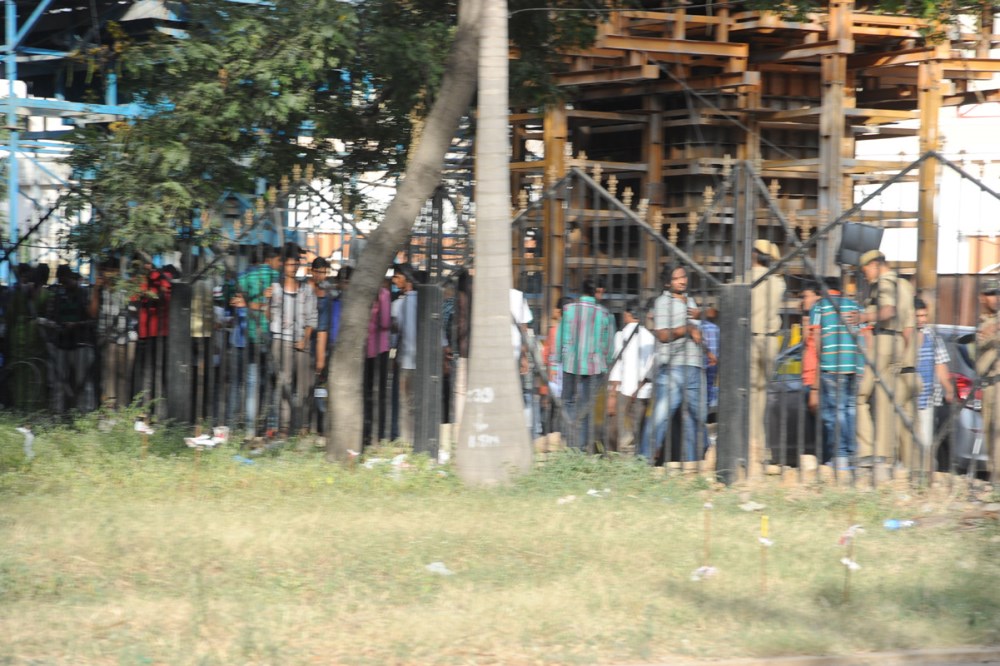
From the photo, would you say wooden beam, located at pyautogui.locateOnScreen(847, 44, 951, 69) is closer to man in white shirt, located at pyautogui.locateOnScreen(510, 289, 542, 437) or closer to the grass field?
man in white shirt, located at pyautogui.locateOnScreen(510, 289, 542, 437)

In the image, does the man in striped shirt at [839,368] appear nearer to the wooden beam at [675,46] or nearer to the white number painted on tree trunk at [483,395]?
the white number painted on tree trunk at [483,395]

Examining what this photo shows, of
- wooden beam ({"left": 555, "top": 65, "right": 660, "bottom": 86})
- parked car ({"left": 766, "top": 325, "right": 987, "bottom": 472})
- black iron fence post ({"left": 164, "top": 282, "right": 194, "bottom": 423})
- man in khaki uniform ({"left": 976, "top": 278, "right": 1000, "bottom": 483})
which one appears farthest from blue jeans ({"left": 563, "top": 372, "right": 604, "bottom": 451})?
wooden beam ({"left": 555, "top": 65, "right": 660, "bottom": 86})

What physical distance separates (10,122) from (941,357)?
10.5m

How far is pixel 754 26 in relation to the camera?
16016 millimetres

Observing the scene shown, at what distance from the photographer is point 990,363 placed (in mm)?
10062

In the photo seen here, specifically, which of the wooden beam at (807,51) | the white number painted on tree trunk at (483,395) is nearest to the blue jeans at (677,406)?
the white number painted on tree trunk at (483,395)

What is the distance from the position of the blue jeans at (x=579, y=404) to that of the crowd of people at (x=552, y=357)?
0.02 metres

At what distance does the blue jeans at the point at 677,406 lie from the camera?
1048 cm

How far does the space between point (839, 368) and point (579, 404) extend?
88.1 inches

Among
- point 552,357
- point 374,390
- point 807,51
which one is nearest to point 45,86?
point 807,51

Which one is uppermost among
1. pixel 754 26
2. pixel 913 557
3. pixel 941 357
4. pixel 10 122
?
pixel 754 26

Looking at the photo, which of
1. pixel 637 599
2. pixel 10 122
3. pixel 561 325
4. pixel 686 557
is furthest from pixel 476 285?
pixel 10 122

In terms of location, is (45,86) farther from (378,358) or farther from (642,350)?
(642,350)

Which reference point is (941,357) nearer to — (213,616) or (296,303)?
(296,303)
